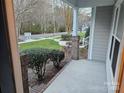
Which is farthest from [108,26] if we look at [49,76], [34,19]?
[34,19]

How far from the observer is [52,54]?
427 cm

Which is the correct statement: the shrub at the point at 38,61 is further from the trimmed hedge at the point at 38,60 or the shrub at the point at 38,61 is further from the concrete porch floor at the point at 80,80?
the concrete porch floor at the point at 80,80

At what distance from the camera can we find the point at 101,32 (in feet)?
18.0

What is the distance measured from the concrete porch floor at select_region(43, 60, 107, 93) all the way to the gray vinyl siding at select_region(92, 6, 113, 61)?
1.08m

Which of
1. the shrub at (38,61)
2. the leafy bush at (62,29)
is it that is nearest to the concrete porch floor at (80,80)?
the shrub at (38,61)

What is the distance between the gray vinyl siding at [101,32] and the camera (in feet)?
17.4

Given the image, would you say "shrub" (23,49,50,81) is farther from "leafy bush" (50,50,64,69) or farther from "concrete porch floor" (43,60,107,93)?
"concrete porch floor" (43,60,107,93)

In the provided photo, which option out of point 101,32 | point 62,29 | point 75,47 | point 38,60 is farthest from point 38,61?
point 62,29

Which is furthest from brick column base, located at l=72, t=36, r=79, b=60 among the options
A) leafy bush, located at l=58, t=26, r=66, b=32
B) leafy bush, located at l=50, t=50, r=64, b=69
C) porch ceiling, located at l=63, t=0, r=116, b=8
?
leafy bush, located at l=58, t=26, r=66, b=32

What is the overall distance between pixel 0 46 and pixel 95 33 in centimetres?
537

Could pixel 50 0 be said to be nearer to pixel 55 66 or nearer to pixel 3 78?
pixel 55 66

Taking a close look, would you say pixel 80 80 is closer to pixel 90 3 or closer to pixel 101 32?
pixel 101 32

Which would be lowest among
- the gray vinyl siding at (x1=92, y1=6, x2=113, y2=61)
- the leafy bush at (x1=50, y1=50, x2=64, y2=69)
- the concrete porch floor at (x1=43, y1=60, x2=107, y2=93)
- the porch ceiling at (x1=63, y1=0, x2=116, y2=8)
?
the concrete porch floor at (x1=43, y1=60, x2=107, y2=93)

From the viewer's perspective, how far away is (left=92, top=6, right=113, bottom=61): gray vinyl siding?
17.4 feet
